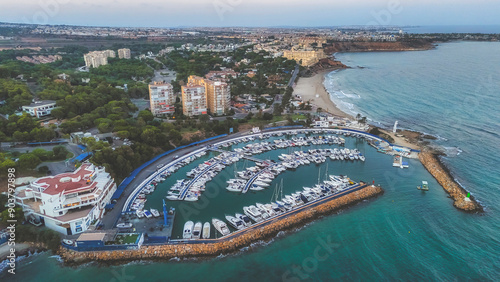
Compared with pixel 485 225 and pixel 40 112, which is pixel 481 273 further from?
pixel 40 112

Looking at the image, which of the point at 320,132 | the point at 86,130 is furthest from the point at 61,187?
the point at 320,132

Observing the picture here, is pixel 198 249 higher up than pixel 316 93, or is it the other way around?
pixel 316 93

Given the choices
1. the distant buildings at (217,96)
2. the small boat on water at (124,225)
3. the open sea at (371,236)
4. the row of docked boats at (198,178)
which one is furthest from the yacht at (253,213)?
the distant buildings at (217,96)

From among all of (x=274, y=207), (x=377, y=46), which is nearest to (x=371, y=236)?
(x=274, y=207)

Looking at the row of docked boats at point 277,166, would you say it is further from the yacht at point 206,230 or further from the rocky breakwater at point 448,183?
the rocky breakwater at point 448,183

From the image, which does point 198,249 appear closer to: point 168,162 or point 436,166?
point 168,162

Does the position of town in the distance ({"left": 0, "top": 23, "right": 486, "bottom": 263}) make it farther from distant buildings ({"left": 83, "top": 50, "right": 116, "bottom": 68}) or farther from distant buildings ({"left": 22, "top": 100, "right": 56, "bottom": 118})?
distant buildings ({"left": 83, "top": 50, "right": 116, "bottom": 68})

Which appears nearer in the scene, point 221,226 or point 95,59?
point 221,226
